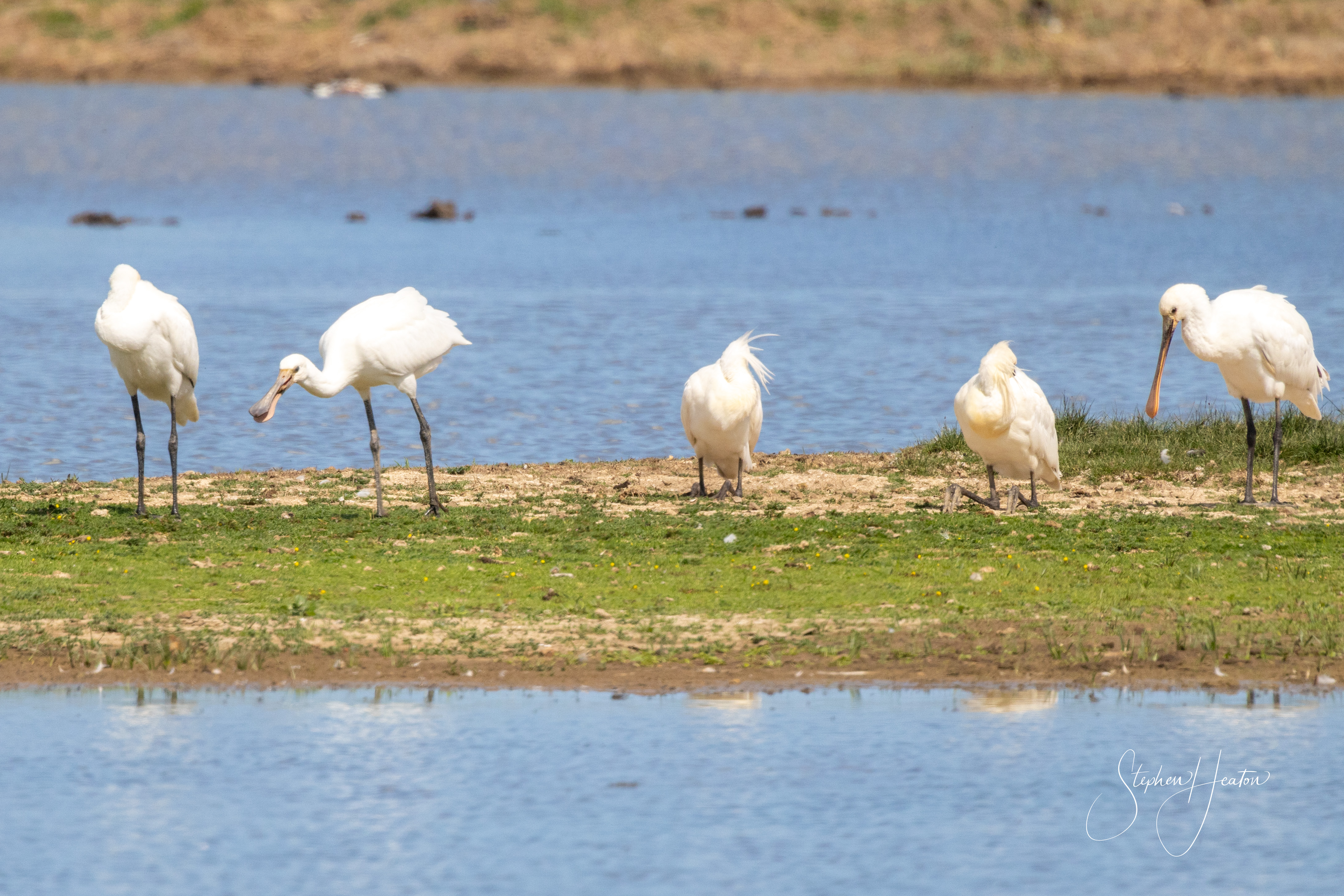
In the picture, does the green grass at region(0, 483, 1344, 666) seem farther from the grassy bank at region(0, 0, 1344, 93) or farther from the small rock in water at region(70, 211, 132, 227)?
the grassy bank at region(0, 0, 1344, 93)

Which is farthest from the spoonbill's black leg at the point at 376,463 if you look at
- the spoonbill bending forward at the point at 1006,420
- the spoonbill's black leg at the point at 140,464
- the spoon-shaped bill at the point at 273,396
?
the spoonbill bending forward at the point at 1006,420

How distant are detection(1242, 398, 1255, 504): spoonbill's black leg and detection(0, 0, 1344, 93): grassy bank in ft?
257

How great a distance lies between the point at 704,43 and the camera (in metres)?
92.4

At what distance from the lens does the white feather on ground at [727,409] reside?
1320cm

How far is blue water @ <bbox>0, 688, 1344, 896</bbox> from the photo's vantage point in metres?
6.86

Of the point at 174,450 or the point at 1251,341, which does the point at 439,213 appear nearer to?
the point at 174,450

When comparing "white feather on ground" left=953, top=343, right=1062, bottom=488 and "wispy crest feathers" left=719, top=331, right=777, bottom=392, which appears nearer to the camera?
"white feather on ground" left=953, top=343, right=1062, bottom=488

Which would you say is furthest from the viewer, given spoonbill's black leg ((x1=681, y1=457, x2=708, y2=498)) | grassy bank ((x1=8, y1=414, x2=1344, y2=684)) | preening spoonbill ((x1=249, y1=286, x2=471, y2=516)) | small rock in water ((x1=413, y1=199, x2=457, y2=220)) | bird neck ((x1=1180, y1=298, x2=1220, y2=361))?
small rock in water ((x1=413, y1=199, x2=457, y2=220))

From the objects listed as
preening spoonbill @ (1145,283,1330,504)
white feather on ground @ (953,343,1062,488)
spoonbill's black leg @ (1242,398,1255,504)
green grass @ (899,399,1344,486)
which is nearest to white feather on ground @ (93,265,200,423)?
white feather on ground @ (953,343,1062,488)

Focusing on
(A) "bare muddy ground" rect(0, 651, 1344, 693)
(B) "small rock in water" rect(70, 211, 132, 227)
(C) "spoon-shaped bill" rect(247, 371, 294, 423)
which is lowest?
(A) "bare muddy ground" rect(0, 651, 1344, 693)

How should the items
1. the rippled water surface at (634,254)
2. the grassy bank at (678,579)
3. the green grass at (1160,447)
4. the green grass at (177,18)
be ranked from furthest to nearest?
the green grass at (177,18), the rippled water surface at (634,254), the green grass at (1160,447), the grassy bank at (678,579)

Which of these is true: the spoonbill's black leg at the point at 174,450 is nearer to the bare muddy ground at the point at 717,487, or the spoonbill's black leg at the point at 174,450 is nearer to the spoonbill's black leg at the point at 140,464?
the spoonbill's black leg at the point at 140,464

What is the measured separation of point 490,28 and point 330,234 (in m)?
54.5

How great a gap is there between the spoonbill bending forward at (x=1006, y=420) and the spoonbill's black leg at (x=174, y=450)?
5.35 meters
